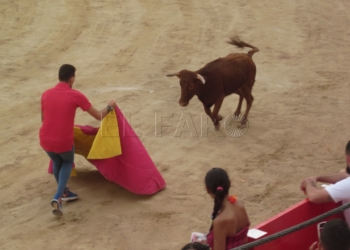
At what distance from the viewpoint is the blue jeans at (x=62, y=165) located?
18.3 ft

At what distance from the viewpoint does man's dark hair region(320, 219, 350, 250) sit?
3074 millimetres

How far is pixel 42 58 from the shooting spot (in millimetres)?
10453

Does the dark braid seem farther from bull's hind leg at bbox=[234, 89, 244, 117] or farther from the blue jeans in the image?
bull's hind leg at bbox=[234, 89, 244, 117]

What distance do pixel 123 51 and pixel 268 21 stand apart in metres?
3.45

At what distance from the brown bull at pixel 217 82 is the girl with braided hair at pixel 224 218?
3.85m

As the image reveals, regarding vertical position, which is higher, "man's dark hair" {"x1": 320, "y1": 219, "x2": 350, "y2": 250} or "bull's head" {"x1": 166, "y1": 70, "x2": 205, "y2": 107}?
"man's dark hair" {"x1": 320, "y1": 219, "x2": 350, "y2": 250}

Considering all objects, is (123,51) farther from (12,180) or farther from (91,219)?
(91,219)

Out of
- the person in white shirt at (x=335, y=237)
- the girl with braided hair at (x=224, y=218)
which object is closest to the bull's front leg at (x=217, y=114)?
the girl with braided hair at (x=224, y=218)

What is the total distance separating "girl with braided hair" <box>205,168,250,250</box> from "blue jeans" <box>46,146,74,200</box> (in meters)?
2.35

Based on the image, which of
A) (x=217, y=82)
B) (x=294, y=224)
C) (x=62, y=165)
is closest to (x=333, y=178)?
(x=294, y=224)

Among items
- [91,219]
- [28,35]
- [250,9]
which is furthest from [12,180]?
[250,9]

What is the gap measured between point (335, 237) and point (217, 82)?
4628 millimetres

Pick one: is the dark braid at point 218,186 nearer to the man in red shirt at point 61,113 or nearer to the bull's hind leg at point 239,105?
the man in red shirt at point 61,113

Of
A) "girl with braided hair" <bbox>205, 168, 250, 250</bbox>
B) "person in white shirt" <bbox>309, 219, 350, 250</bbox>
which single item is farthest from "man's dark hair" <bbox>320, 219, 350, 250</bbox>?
"girl with braided hair" <bbox>205, 168, 250, 250</bbox>
